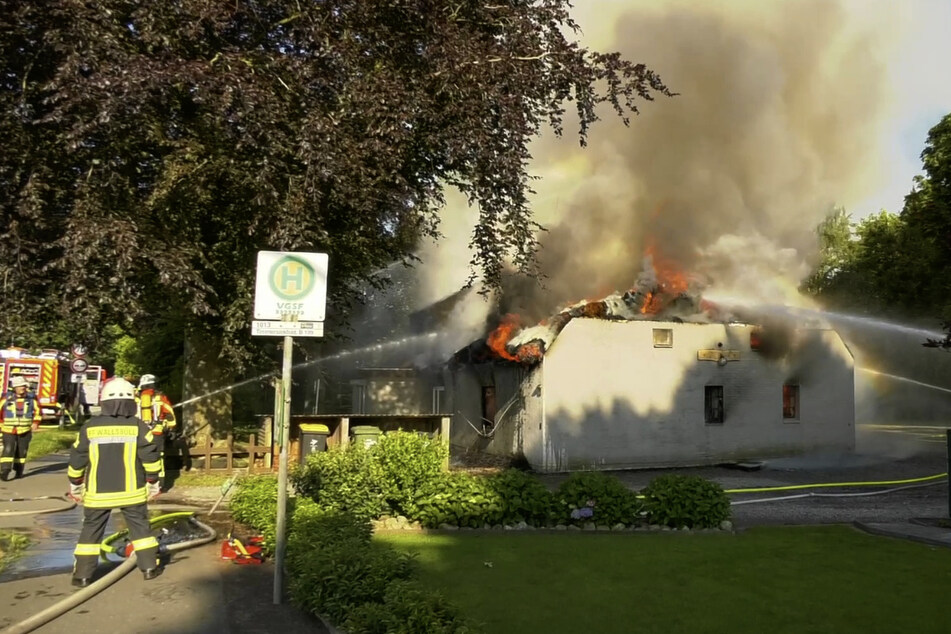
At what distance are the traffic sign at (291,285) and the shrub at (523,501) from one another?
12.3ft

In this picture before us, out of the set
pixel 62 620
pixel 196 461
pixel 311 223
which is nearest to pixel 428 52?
pixel 311 223

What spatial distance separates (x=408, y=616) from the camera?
4.24 metres

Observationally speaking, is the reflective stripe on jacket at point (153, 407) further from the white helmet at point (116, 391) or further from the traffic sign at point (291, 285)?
the traffic sign at point (291, 285)

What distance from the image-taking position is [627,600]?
5773 mm

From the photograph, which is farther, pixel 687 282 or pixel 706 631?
pixel 687 282

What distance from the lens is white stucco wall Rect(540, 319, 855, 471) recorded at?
52.1ft

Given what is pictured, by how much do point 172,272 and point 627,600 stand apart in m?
7.07

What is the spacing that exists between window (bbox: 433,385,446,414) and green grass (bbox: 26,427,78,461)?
973 centimetres

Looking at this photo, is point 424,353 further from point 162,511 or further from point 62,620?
point 62,620

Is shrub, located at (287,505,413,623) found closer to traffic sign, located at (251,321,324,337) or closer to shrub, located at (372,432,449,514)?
traffic sign, located at (251,321,324,337)

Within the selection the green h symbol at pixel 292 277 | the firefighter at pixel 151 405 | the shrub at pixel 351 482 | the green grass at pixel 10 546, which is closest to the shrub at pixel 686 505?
the shrub at pixel 351 482

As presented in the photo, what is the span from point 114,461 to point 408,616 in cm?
379

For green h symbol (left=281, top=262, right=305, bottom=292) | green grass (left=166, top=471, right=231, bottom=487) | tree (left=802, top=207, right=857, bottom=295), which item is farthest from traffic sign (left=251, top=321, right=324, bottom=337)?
tree (left=802, top=207, right=857, bottom=295)

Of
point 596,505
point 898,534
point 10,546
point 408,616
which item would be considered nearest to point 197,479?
point 10,546
